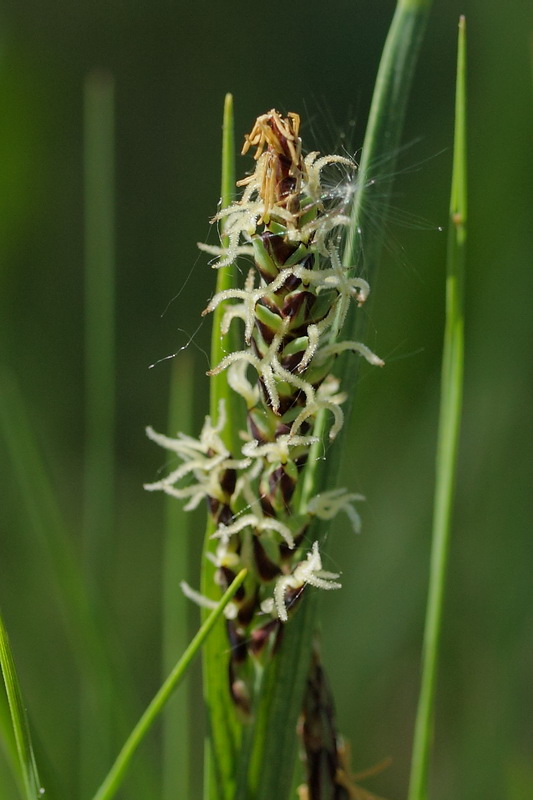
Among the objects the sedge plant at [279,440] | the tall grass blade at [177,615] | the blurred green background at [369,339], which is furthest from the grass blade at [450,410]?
the tall grass blade at [177,615]

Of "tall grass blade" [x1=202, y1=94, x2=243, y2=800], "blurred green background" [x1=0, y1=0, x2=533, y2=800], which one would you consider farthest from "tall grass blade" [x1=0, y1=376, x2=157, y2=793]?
"tall grass blade" [x1=202, y1=94, x2=243, y2=800]

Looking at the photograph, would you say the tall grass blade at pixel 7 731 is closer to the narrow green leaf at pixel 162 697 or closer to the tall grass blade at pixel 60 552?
the narrow green leaf at pixel 162 697

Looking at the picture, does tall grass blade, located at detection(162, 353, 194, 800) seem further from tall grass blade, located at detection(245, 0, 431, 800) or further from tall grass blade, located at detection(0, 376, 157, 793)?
tall grass blade, located at detection(245, 0, 431, 800)

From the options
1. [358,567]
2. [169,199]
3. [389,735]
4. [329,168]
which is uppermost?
[169,199]

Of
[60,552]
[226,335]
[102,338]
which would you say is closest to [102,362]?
[102,338]

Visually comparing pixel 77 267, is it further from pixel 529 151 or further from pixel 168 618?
pixel 168 618

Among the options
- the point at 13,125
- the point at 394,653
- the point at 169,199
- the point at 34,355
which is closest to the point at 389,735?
the point at 394,653

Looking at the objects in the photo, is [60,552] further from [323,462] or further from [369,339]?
[369,339]
